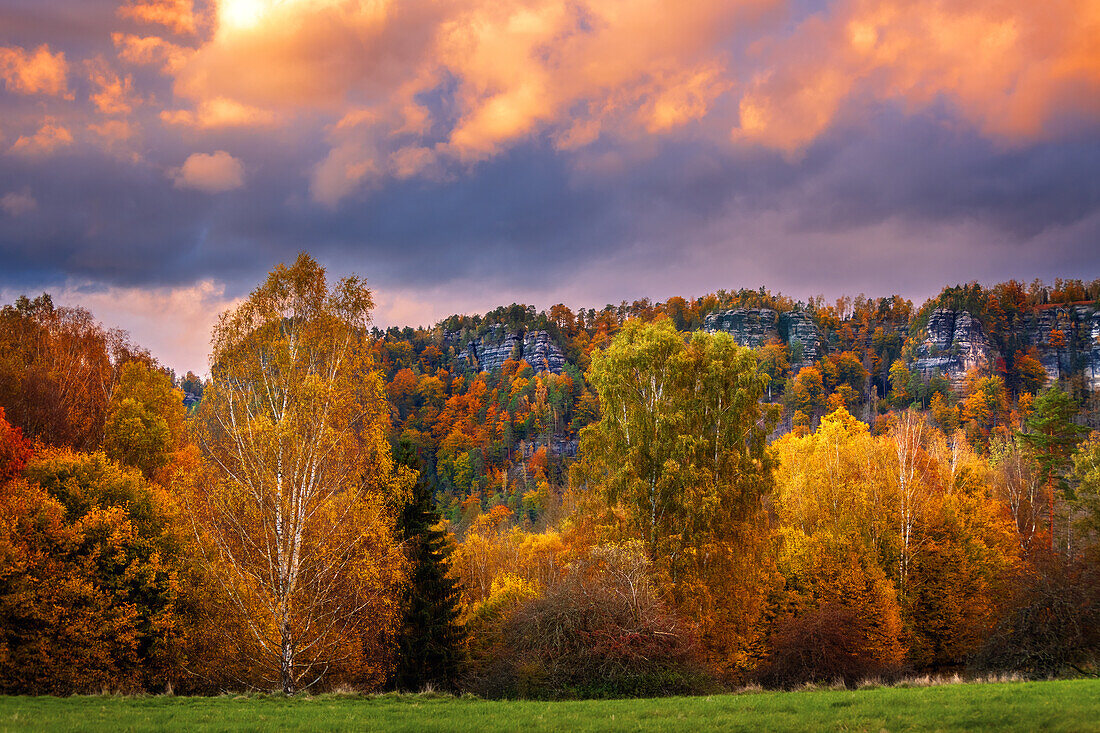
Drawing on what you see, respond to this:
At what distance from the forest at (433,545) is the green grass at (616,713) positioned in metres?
4.49

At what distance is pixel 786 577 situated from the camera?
34.5 meters

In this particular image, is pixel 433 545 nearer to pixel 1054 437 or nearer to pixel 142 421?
pixel 142 421

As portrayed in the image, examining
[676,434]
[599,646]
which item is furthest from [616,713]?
[676,434]

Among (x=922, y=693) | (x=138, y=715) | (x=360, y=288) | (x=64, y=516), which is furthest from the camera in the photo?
(x=64, y=516)

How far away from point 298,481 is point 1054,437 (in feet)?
168

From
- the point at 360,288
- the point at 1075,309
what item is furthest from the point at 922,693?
the point at 1075,309

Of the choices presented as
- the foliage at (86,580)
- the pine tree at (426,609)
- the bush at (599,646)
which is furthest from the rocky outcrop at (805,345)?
the foliage at (86,580)

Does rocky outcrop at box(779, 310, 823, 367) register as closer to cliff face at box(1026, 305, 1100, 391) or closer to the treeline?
the treeline

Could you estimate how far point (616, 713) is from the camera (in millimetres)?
16656

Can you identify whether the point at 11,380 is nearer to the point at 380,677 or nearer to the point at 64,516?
the point at 64,516

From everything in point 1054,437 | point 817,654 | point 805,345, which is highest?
point 805,345

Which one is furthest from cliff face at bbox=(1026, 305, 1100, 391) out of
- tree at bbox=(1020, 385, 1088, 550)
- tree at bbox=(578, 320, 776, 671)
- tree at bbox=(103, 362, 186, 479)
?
tree at bbox=(103, 362, 186, 479)

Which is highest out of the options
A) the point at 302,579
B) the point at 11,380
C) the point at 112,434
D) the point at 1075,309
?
the point at 1075,309

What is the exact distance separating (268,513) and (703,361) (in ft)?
58.3
